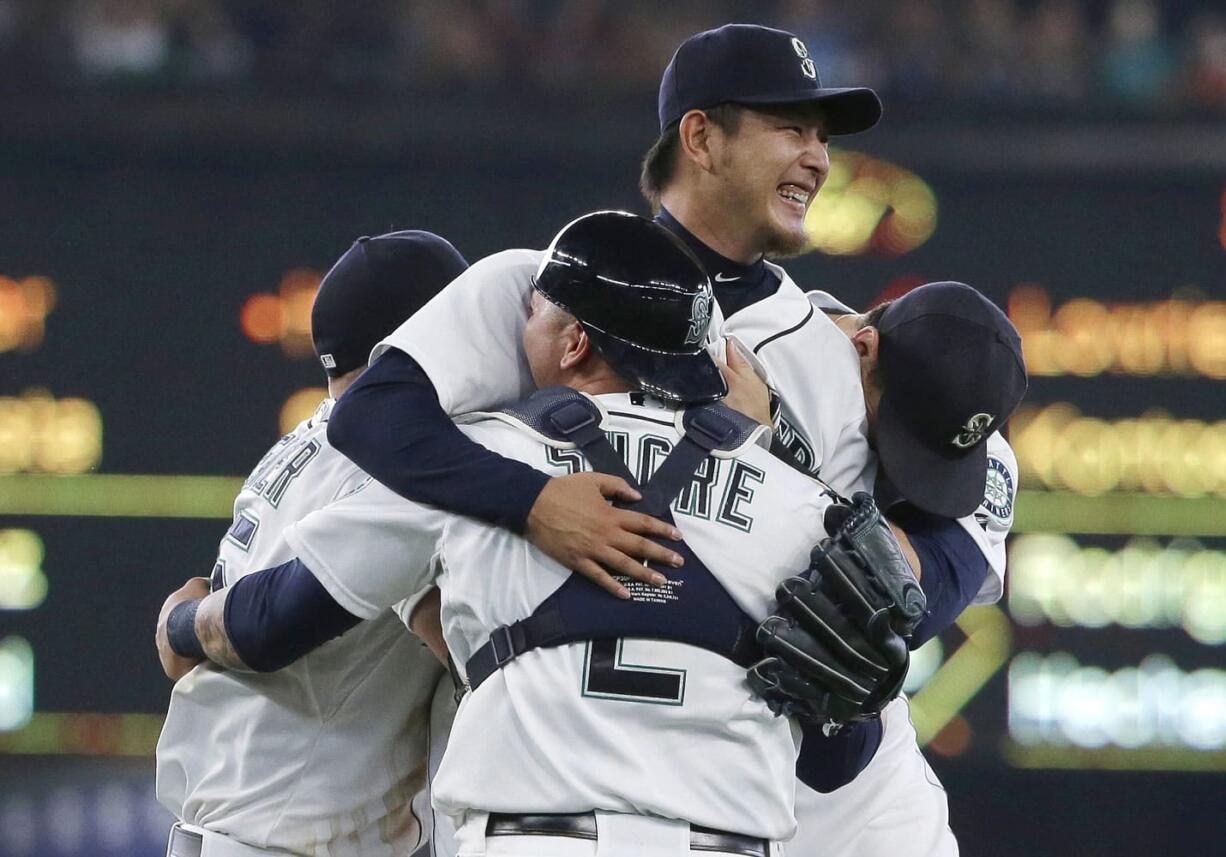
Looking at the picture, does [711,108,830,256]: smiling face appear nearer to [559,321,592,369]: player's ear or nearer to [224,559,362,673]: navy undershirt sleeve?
[559,321,592,369]: player's ear

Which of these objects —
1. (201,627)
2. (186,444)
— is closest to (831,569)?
(201,627)

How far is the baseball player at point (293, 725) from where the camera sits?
3.16m

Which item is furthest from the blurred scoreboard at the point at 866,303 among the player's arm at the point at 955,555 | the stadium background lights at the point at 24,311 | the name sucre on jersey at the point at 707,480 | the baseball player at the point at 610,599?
the name sucre on jersey at the point at 707,480

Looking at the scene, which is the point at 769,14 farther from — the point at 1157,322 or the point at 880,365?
the point at 880,365

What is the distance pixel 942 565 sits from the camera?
2844mm

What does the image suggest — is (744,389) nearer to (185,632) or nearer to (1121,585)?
(185,632)

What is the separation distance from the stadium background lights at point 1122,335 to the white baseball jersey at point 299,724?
4.05 meters

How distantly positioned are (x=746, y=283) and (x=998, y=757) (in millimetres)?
4257

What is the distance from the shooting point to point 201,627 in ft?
9.81

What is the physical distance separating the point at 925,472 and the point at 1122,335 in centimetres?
421

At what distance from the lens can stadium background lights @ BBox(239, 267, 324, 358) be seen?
6766mm

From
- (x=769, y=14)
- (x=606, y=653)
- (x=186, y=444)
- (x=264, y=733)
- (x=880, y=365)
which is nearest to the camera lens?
(x=606, y=653)

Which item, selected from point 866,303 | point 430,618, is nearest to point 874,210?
point 866,303

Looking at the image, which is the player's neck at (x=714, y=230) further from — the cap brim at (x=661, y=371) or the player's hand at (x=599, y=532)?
the player's hand at (x=599, y=532)
